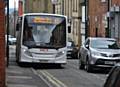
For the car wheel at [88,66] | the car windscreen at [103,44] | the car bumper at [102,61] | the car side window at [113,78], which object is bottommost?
the car wheel at [88,66]

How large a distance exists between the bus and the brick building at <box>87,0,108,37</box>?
16826 millimetres

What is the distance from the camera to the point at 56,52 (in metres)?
28.9

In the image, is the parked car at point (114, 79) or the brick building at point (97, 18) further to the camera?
the brick building at point (97, 18)

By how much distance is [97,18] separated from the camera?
1986 inches

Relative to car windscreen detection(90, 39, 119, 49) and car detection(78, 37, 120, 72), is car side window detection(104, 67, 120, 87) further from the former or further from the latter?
car windscreen detection(90, 39, 119, 49)

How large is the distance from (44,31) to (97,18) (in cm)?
2139

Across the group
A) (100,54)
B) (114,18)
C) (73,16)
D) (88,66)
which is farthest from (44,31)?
(73,16)

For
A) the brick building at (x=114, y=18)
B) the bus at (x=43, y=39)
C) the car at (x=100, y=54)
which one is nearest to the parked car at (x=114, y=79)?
the car at (x=100, y=54)

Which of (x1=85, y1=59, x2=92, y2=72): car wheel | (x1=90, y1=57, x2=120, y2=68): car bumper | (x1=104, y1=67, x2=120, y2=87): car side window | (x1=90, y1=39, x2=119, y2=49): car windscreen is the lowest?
(x1=85, y1=59, x2=92, y2=72): car wheel

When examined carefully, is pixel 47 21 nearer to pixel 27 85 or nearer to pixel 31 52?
pixel 31 52

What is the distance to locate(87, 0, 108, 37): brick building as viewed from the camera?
47509 mm

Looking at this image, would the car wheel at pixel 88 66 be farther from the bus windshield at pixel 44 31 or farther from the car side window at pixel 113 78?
the car side window at pixel 113 78

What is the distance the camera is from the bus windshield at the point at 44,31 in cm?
2916

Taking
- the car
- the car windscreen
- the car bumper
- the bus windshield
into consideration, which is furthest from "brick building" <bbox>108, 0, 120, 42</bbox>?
the car bumper
